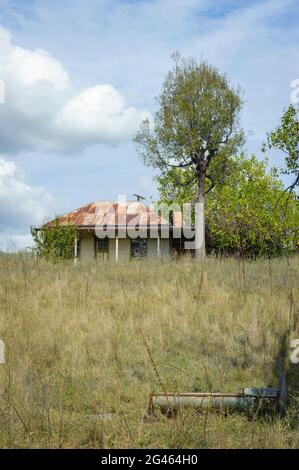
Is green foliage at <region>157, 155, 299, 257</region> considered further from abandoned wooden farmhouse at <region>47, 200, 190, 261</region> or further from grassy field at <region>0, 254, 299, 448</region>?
grassy field at <region>0, 254, 299, 448</region>

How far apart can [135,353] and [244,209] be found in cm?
2376

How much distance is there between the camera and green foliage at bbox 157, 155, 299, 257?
27.5 meters

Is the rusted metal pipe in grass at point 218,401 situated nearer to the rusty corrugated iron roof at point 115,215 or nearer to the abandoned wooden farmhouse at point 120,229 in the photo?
the abandoned wooden farmhouse at point 120,229

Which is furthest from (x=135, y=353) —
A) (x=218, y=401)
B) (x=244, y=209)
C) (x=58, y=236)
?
(x=244, y=209)

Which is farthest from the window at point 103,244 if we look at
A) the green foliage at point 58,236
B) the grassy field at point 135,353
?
the grassy field at point 135,353

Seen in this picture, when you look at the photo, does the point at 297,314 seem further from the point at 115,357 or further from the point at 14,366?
the point at 14,366

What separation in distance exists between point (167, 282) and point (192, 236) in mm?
22666

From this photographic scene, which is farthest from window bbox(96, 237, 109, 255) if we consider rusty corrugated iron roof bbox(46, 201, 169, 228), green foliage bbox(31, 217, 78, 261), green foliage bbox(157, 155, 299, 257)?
green foliage bbox(31, 217, 78, 261)

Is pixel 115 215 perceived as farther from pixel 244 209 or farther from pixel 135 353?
pixel 135 353

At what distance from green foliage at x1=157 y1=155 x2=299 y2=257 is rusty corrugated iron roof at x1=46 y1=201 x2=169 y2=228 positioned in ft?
8.31

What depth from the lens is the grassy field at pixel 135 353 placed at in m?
4.51

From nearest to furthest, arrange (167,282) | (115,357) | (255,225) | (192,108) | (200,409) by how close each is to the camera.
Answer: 1. (200,409)
2. (115,357)
3. (167,282)
4. (192,108)
5. (255,225)

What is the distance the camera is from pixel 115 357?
21.6ft
